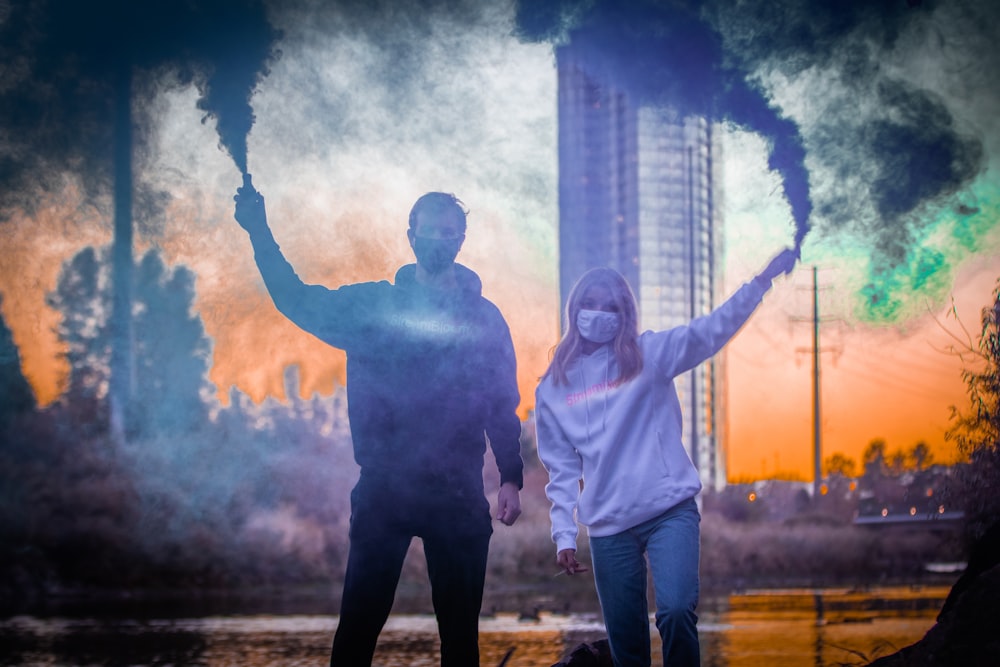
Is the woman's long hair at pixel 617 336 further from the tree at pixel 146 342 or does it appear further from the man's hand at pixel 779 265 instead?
the tree at pixel 146 342

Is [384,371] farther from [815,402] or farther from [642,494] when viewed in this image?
[815,402]

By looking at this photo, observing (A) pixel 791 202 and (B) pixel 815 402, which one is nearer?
(A) pixel 791 202

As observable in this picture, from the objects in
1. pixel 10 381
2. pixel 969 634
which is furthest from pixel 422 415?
pixel 10 381

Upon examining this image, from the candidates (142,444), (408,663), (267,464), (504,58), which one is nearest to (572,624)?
(408,663)

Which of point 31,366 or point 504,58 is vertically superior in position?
point 504,58

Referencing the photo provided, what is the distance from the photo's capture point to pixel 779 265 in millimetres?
3816

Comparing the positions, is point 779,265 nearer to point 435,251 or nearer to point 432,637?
point 435,251

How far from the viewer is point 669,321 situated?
7727 mm

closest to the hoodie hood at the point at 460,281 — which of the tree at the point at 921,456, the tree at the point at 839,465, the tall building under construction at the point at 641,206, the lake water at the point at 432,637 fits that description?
the lake water at the point at 432,637

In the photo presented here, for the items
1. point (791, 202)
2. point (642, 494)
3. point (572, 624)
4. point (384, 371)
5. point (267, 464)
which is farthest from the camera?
point (267, 464)

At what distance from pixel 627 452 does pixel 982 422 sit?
4.58m

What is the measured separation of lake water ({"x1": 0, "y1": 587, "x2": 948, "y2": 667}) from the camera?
635 cm

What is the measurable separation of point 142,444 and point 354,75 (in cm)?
325

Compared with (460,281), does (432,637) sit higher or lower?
lower
